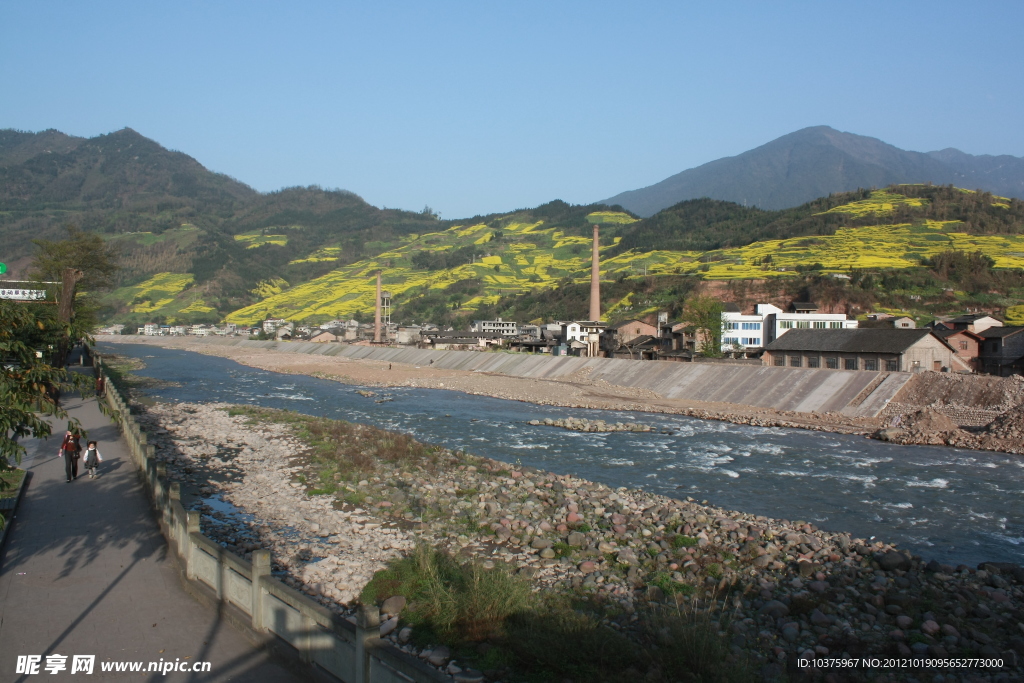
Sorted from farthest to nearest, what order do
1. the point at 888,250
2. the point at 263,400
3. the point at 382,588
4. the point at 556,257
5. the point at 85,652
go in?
the point at 556,257 → the point at 888,250 → the point at 263,400 → the point at 382,588 → the point at 85,652

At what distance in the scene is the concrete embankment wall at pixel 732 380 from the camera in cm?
3250

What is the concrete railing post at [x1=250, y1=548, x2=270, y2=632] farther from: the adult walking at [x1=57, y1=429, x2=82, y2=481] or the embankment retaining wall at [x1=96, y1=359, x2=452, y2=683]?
the adult walking at [x1=57, y1=429, x2=82, y2=481]

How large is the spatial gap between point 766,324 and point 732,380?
28.9 meters

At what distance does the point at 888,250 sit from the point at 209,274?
169 m

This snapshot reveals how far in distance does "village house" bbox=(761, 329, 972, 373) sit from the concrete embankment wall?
11.9 feet

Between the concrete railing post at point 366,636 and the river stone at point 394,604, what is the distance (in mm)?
3838

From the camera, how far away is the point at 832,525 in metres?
14.5

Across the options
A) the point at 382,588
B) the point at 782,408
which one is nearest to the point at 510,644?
the point at 382,588

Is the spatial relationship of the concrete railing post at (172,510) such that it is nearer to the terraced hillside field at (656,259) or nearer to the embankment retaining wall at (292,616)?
the embankment retaining wall at (292,616)

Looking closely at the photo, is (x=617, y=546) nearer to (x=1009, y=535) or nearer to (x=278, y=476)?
(x=1009, y=535)

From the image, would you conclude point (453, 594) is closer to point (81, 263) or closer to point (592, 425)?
point (592, 425)

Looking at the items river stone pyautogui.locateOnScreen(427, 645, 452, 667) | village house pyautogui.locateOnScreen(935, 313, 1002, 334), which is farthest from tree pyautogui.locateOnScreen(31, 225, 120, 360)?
village house pyautogui.locateOnScreen(935, 313, 1002, 334)

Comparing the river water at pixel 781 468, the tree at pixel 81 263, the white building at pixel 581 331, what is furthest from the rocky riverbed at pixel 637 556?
the white building at pixel 581 331

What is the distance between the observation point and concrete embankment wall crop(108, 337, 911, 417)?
32.5 meters
